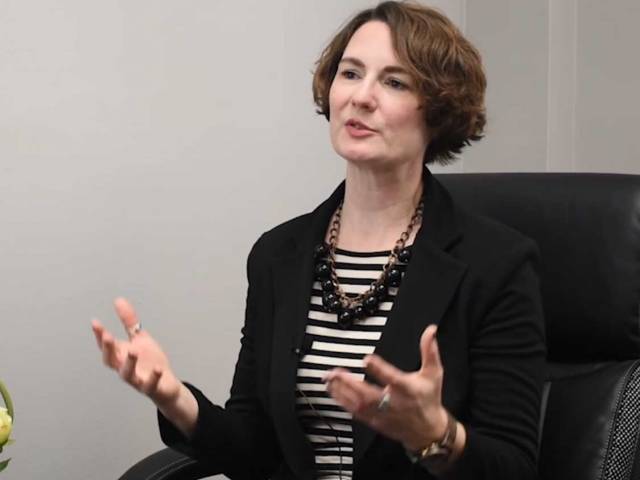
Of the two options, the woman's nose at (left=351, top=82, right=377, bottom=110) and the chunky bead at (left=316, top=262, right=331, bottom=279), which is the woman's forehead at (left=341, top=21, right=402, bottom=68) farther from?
the chunky bead at (left=316, top=262, right=331, bottom=279)

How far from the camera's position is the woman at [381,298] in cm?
154

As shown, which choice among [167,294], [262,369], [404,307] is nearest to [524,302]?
[404,307]

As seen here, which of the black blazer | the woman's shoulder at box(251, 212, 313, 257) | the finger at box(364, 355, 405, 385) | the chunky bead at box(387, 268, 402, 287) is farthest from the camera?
the woman's shoulder at box(251, 212, 313, 257)

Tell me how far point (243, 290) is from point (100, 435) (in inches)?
17.8

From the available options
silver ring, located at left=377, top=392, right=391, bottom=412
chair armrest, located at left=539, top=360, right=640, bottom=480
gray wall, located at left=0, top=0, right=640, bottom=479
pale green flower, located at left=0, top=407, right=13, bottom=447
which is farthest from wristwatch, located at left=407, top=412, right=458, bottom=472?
gray wall, located at left=0, top=0, right=640, bottom=479

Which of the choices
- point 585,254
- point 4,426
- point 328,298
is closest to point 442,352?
point 328,298

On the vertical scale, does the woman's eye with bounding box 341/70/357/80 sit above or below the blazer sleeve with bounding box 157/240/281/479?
above

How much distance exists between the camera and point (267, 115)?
2410mm

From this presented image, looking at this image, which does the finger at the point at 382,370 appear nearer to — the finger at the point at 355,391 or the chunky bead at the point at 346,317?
the finger at the point at 355,391

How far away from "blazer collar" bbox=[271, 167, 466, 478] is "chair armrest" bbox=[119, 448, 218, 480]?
197 mm

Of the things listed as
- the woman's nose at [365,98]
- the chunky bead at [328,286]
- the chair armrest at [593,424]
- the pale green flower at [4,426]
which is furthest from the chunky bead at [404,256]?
the pale green flower at [4,426]

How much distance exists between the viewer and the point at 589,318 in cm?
170

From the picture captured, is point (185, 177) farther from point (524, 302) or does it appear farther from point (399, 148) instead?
point (524, 302)

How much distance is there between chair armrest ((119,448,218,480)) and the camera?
5.56ft
